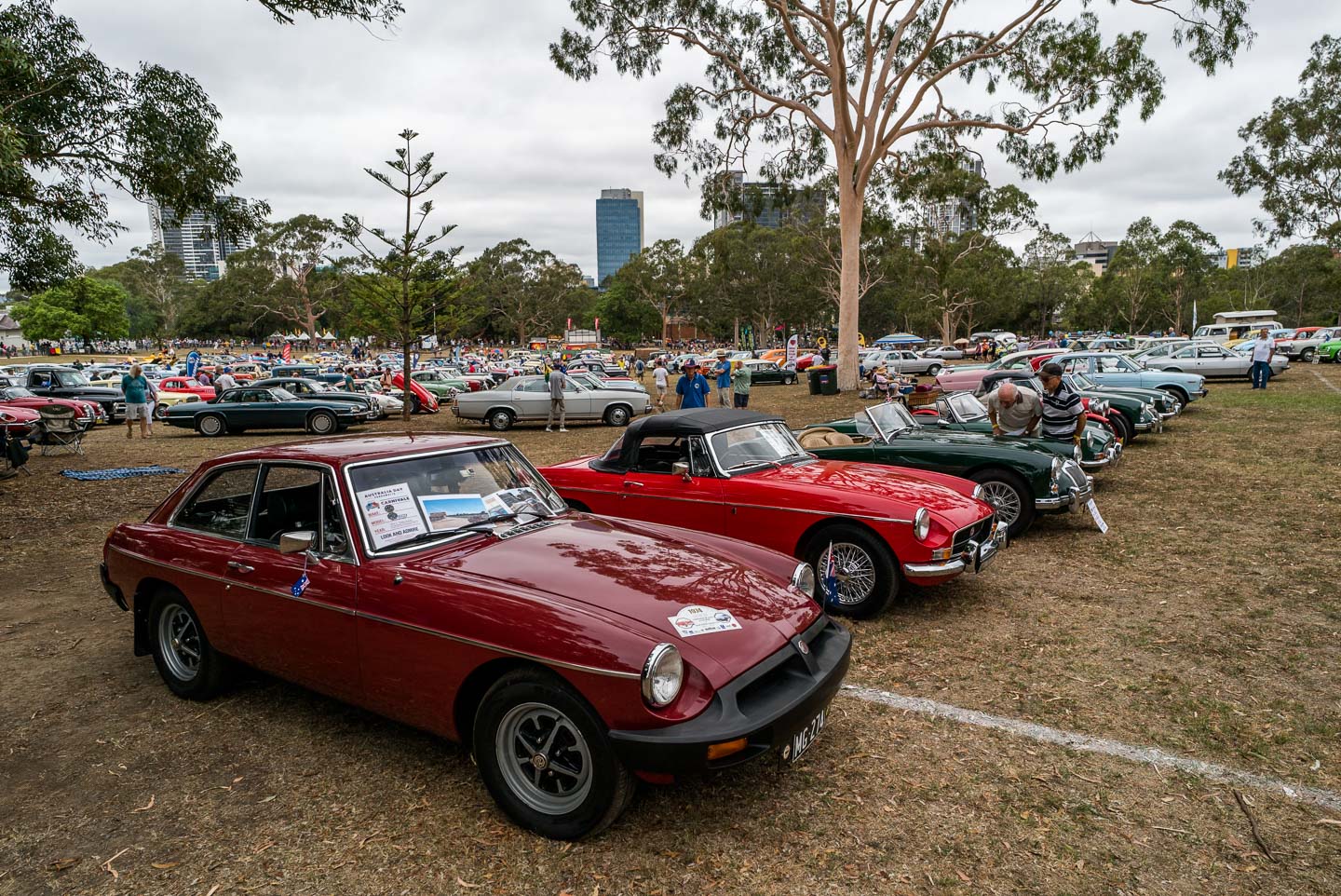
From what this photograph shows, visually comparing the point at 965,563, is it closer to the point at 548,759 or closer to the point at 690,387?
the point at 548,759

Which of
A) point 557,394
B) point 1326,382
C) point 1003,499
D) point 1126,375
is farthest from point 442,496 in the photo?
point 1326,382

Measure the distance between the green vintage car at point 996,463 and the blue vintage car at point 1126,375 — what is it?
10.6 metres

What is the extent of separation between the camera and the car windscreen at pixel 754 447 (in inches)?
238

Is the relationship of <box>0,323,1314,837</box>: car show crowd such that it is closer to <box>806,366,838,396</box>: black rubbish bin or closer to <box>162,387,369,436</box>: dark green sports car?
<box>162,387,369,436</box>: dark green sports car

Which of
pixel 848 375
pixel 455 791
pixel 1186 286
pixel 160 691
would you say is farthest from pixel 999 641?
pixel 1186 286

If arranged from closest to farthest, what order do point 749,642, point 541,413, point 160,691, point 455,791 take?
point 749,642 < point 455,791 < point 160,691 < point 541,413

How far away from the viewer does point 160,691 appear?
14.7ft

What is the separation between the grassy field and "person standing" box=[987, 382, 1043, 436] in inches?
112

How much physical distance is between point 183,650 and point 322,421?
16.3 m

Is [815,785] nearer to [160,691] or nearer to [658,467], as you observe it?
[658,467]

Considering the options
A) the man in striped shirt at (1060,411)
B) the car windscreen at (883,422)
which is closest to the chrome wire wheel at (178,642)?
the car windscreen at (883,422)

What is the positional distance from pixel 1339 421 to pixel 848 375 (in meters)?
14.3

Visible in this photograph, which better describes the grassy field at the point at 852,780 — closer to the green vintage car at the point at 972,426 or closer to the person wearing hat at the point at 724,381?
the green vintage car at the point at 972,426

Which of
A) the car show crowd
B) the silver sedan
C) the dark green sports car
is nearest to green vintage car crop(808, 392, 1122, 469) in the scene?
the car show crowd
